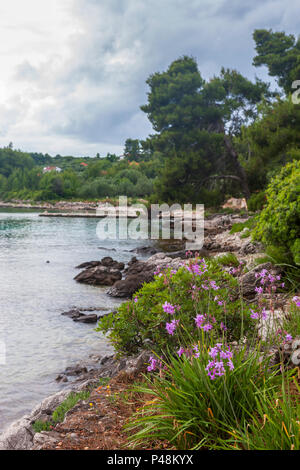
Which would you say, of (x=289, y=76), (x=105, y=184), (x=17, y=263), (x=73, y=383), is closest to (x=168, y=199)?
(x=17, y=263)

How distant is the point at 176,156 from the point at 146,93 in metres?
10.5

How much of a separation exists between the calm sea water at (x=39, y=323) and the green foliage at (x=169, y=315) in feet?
6.46

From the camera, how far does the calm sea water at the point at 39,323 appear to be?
6227mm


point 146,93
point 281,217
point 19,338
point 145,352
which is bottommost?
point 19,338

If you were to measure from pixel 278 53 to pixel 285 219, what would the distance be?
114 feet

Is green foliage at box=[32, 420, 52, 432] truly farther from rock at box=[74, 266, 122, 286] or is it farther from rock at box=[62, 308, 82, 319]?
rock at box=[74, 266, 122, 286]

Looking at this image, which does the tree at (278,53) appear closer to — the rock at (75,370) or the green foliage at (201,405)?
the rock at (75,370)

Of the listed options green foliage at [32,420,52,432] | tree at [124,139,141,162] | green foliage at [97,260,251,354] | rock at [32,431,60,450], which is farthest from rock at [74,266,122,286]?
tree at [124,139,141,162]

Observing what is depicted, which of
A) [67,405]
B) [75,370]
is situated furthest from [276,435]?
[75,370]

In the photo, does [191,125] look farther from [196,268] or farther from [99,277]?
→ [196,268]

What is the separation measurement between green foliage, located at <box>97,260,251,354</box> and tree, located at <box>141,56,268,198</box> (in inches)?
869

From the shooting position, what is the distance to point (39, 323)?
9719mm
